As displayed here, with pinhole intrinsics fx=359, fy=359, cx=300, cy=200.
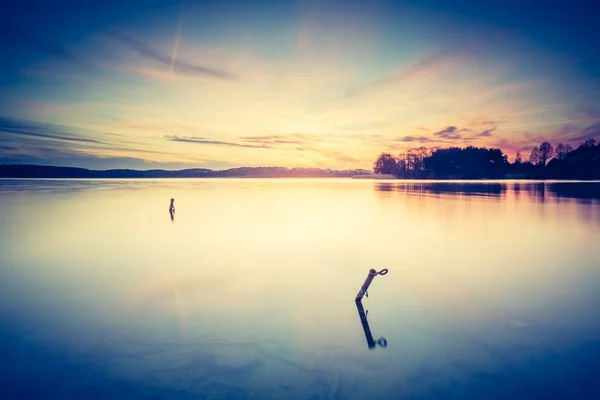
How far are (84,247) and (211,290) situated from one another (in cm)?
1626

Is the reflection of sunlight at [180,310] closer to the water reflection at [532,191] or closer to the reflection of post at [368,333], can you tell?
the reflection of post at [368,333]

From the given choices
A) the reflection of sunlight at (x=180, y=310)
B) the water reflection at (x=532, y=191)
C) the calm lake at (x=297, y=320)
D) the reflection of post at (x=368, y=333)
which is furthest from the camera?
the water reflection at (x=532, y=191)

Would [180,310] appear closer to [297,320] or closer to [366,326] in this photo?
[297,320]

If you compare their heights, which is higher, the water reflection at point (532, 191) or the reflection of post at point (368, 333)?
the water reflection at point (532, 191)

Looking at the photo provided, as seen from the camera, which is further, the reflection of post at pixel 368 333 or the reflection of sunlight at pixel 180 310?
the reflection of sunlight at pixel 180 310

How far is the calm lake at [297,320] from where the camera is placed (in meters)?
9.56

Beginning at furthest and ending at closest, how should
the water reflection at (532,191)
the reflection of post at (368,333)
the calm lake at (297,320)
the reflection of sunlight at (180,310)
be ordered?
the water reflection at (532,191) → the reflection of sunlight at (180,310) → the reflection of post at (368,333) → the calm lake at (297,320)

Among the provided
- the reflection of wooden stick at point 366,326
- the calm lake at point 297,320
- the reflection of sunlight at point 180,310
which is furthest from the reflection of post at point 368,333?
the reflection of sunlight at point 180,310

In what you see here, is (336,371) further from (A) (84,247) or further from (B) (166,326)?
(A) (84,247)

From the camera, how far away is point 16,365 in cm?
1022

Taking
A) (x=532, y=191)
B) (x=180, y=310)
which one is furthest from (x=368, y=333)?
(x=532, y=191)

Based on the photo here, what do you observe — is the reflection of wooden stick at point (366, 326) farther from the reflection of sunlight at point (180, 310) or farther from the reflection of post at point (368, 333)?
the reflection of sunlight at point (180, 310)

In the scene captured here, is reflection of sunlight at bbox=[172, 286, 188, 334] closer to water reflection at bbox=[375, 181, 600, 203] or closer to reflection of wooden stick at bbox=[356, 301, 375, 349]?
reflection of wooden stick at bbox=[356, 301, 375, 349]

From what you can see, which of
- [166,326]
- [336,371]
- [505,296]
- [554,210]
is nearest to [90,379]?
[166,326]
